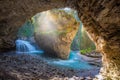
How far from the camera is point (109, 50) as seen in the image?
17.4 feet

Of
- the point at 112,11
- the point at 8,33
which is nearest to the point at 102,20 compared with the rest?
the point at 112,11

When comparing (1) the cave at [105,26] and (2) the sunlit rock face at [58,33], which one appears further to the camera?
(2) the sunlit rock face at [58,33]

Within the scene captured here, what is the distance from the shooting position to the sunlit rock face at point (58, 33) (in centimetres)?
1549

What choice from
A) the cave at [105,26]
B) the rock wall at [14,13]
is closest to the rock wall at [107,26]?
the cave at [105,26]

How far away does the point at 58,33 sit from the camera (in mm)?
15859

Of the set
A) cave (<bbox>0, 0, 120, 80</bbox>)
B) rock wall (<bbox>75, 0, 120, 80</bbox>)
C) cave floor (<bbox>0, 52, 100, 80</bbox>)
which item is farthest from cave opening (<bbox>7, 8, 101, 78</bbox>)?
rock wall (<bbox>75, 0, 120, 80</bbox>)

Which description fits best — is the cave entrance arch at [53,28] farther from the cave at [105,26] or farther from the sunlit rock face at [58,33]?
the cave at [105,26]

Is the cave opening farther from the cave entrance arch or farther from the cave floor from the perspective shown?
the cave floor

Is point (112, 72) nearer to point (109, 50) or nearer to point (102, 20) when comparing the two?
point (109, 50)

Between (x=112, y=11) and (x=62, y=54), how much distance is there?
12.0 metres

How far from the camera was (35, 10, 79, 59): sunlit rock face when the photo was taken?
15.5 metres

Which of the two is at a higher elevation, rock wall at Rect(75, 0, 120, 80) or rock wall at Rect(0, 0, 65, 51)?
rock wall at Rect(0, 0, 65, 51)

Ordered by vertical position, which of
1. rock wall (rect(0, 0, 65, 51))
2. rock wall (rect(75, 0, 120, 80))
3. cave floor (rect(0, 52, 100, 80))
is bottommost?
cave floor (rect(0, 52, 100, 80))

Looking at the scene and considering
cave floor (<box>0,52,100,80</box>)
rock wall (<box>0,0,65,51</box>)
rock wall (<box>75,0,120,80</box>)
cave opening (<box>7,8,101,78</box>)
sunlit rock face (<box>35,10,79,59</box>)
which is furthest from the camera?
sunlit rock face (<box>35,10,79,59</box>)
